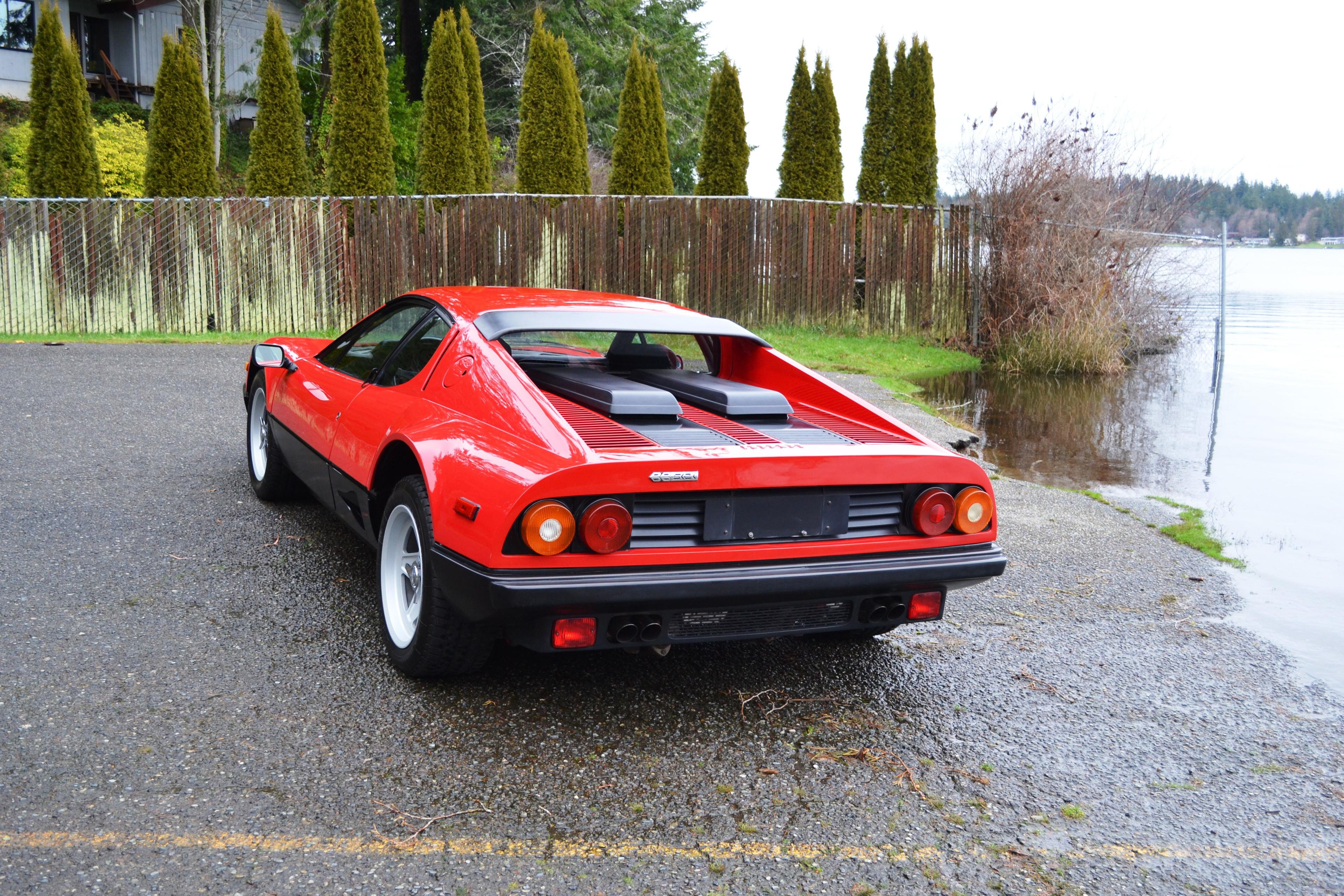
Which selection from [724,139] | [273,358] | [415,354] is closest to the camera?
[415,354]

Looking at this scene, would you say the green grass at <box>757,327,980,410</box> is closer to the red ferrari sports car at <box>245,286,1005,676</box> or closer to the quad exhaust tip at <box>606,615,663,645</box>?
the red ferrari sports car at <box>245,286,1005,676</box>

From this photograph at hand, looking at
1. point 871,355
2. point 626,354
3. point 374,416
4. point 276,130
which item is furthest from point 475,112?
point 374,416

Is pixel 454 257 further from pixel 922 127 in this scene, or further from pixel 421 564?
pixel 421 564

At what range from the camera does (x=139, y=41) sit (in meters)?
31.2

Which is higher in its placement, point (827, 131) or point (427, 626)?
point (827, 131)

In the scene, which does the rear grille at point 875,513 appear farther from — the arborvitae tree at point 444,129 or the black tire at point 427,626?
the arborvitae tree at point 444,129

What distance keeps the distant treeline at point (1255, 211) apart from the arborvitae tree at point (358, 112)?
1191 centimetres

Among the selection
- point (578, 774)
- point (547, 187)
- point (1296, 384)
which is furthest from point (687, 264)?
point (578, 774)

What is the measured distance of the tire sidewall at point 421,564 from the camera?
3.27 m

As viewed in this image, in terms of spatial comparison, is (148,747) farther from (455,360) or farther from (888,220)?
(888,220)

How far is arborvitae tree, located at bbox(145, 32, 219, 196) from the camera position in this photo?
15.9 metres

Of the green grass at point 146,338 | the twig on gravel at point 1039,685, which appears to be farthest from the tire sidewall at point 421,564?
A: the green grass at point 146,338

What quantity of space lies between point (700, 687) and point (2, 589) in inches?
114

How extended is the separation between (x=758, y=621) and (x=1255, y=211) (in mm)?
22865
